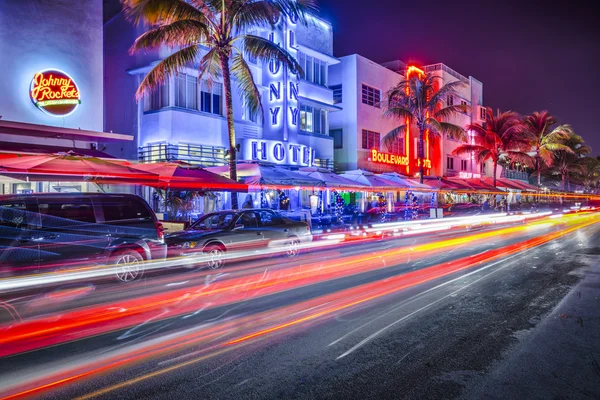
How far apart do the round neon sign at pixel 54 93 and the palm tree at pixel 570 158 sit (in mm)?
65779

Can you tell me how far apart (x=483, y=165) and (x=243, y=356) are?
6070 cm

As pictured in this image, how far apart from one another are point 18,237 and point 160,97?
14.9m

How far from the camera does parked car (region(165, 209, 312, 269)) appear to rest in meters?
11.9

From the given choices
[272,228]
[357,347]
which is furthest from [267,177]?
[357,347]

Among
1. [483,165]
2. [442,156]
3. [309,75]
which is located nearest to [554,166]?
[483,165]

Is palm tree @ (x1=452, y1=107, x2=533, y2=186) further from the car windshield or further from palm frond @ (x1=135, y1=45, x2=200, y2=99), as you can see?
the car windshield

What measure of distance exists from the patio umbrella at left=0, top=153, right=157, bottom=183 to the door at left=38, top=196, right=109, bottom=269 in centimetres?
346

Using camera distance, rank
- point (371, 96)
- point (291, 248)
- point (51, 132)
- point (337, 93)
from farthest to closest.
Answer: point (371, 96), point (337, 93), point (51, 132), point (291, 248)

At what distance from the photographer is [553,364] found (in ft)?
17.3

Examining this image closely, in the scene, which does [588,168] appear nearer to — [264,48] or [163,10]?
[264,48]

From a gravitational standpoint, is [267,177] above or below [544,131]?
below

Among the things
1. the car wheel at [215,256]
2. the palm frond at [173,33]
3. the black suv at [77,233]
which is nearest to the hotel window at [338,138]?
the palm frond at [173,33]

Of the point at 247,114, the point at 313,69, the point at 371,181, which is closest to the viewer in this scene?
the point at 247,114

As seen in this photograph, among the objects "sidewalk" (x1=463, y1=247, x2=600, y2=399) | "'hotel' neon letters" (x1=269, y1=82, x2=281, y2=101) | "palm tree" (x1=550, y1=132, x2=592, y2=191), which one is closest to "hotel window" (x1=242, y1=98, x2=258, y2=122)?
"'hotel' neon letters" (x1=269, y1=82, x2=281, y2=101)
